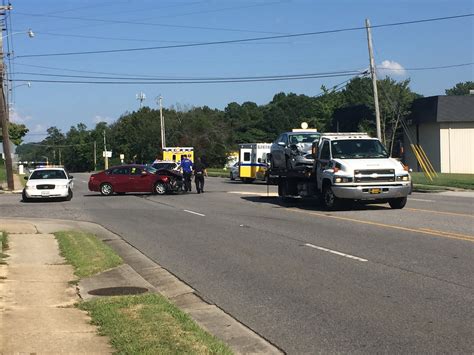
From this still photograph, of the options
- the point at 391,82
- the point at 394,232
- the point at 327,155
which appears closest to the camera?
the point at 394,232

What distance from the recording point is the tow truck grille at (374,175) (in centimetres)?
1752

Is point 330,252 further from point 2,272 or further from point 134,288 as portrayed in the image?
point 2,272

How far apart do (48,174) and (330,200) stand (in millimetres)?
14420

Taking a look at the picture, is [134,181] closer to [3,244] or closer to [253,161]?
[253,161]

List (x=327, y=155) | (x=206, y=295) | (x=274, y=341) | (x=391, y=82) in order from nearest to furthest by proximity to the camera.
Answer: (x=274, y=341) < (x=206, y=295) < (x=327, y=155) < (x=391, y=82)

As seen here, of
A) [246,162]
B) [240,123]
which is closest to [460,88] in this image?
[240,123]

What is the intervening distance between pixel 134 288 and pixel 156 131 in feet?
300

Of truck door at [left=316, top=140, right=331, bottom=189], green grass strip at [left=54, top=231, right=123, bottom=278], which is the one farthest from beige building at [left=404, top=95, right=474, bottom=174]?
green grass strip at [left=54, top=231, right=123, bottom=278]

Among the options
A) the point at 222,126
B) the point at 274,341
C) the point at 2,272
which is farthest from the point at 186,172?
the point at 222,126

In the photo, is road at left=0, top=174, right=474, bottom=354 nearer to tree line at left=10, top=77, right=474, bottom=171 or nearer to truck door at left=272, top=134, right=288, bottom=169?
truck door at left=272, top=134, right=288, bottom=169

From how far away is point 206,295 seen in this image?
8180 millimetres

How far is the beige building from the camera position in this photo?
1859 inches

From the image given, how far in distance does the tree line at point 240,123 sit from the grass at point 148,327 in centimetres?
2706

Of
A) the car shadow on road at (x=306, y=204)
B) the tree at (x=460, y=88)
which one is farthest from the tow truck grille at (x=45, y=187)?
the tree at (x=460, y=88)
